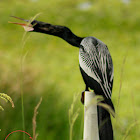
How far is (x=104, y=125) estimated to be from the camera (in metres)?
0.80

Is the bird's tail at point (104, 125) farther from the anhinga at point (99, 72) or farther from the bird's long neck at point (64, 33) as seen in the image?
the bird's long neck at point (64, 33)

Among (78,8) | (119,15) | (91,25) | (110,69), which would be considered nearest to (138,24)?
(119,15)

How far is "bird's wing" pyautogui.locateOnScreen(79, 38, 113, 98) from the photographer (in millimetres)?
835

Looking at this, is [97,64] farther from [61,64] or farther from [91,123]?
[61,64]

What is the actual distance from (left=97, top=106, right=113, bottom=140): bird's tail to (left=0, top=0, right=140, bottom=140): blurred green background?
0.15ft

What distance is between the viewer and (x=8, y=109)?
1434mm

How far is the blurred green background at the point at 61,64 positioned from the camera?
4.84 ft

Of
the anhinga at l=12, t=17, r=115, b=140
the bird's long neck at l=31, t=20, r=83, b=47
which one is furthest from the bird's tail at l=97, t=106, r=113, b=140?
the bird's long neck at l=31, t=20, r=83, b=47

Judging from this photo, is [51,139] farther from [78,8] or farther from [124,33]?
[78,8]

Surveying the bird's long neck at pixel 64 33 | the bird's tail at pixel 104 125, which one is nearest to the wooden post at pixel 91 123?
the bird's tail at pixel 104 125

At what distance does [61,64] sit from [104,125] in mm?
3454

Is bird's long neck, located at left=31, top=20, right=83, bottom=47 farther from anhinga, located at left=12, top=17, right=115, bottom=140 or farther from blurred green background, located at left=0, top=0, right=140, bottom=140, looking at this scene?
blurred green background, located at left=0, top=0, right=140, bottom=140

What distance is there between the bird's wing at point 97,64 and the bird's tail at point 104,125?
59 millimetres

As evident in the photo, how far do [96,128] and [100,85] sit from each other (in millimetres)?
147
